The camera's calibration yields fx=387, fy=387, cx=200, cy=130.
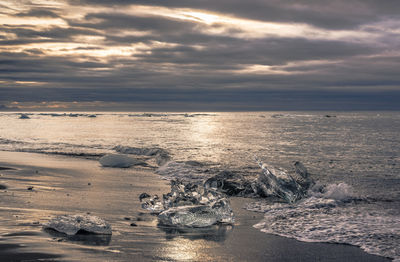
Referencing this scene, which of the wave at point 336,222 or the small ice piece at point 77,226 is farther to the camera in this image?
the wave at point 336,222

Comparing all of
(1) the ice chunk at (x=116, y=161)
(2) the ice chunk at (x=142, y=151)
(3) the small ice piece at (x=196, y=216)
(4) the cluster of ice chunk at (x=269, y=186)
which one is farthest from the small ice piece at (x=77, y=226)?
(2) the ice chunk at (x=142, y=151)

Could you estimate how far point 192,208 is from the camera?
650cm

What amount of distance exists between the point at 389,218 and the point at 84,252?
18.7 feet

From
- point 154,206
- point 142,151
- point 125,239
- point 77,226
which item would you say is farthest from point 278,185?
point 142,151

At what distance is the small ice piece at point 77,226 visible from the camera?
5488 mm

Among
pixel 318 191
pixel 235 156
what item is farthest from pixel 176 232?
pixel 235 156

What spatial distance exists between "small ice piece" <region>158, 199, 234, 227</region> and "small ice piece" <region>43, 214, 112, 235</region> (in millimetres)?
1126

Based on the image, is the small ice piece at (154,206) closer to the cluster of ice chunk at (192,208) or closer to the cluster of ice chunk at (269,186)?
the cluster of ice chunk at (192,208)

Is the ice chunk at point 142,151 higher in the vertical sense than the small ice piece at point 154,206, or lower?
lower

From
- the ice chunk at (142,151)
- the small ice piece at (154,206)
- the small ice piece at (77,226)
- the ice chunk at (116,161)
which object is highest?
the small ice piece at (77,226)

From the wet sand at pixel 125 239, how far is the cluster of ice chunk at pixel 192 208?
0.69 feet

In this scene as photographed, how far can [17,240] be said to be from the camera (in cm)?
498

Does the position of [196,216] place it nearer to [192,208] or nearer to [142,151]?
[192,208]

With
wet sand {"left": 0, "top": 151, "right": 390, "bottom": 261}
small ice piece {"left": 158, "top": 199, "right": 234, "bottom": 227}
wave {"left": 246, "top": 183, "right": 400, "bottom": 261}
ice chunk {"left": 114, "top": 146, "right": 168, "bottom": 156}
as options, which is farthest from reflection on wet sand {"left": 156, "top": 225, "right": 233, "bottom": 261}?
ice chunk {"left": 114, "top": 146, "right": 168, "bottom": 156}
